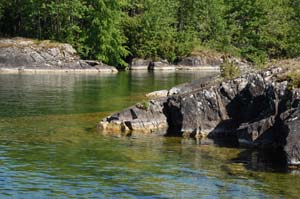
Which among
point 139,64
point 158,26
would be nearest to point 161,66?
point 139,64

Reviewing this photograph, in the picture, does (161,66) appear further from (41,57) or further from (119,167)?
(119,167)

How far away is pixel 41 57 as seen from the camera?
326 feet

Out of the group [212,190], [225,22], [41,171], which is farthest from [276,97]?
[225,22]

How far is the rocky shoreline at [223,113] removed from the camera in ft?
93.0

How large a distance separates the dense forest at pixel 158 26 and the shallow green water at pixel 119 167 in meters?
78.1

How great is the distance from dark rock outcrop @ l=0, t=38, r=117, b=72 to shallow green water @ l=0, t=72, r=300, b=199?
202 ft

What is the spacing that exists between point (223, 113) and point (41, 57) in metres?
71.5

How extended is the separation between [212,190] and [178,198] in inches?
63.1

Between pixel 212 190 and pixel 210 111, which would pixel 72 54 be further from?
pixel 212 190

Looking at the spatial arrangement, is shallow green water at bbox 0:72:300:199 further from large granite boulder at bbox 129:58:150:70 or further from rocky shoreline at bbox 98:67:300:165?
large granite boulder at bbox 129:58:150:70

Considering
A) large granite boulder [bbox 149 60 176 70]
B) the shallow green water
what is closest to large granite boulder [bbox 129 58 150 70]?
large granite boulder [bbox 149 60 176 70]

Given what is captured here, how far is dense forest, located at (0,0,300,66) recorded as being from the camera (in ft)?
373

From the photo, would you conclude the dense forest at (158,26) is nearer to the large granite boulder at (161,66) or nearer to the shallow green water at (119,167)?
the large granite boulder at (161,66)

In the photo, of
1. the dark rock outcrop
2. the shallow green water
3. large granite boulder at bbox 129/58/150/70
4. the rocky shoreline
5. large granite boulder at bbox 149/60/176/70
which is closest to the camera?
the shallow green water
